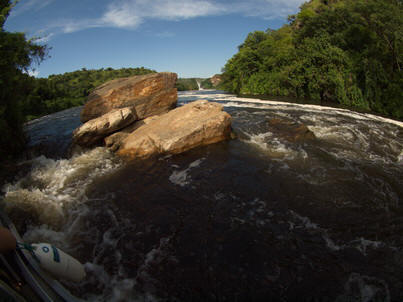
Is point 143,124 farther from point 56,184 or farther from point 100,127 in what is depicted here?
point 56,184

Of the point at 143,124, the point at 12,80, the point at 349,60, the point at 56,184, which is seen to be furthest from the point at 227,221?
the point at 349,60

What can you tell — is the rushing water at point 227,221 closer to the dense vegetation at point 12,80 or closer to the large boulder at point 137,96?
the dense vegetation at point 12,80

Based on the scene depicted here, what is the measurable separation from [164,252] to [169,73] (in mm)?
13126

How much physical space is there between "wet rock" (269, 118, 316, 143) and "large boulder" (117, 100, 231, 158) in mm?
2974

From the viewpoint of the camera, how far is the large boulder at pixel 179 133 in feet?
32.4

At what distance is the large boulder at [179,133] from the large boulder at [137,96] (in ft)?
7.55

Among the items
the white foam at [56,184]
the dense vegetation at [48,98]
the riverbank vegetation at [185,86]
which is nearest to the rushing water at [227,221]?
the white foam at [56,184]

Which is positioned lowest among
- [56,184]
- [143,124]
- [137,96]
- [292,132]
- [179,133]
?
[56,184]

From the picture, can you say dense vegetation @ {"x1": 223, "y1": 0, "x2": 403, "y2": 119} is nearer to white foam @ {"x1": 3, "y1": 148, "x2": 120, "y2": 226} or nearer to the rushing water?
the rushing water

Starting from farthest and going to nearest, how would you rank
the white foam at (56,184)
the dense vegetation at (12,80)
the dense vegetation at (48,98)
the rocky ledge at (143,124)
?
the dense vegetation at (48,98)
the rocky ledge at (143,124)
the dense vegetation at (12,80)
the white foam at (56,184)

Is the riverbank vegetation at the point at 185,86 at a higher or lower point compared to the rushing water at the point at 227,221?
higher

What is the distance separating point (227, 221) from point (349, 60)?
25.1 meters

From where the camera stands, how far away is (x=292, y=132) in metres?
11.8

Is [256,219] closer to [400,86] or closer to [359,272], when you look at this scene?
[359,272]
